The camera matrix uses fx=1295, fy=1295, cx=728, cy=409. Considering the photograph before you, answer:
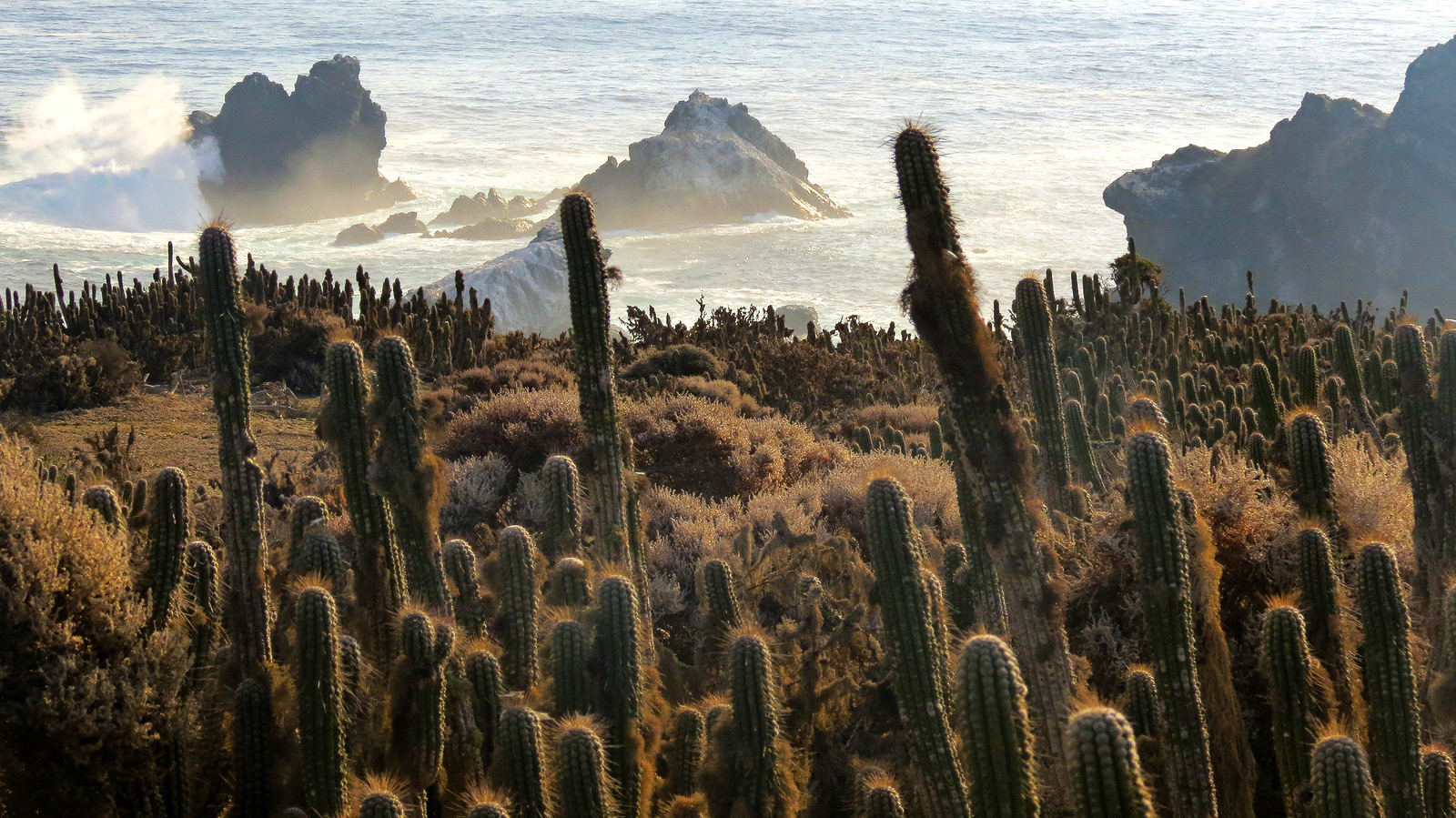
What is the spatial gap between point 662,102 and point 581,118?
6.29 m

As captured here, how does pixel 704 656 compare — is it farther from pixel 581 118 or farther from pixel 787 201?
pixel 581 118

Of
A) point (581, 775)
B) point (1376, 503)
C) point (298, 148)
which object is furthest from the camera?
point (298, 148)

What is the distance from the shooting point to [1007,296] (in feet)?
146

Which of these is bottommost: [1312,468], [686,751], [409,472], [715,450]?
[715,450]

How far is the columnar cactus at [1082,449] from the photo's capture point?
10.4m

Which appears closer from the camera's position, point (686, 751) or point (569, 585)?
point (686, 751)

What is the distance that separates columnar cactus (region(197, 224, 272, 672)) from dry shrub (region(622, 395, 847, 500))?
5.76 m

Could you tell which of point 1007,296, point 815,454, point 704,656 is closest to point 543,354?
point 815,454

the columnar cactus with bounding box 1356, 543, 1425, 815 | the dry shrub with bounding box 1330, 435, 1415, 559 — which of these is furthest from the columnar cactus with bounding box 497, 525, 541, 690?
the dry shrub with bounding box 1330, 435, 1415, 559

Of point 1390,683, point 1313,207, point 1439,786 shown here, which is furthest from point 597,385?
point 1313,207

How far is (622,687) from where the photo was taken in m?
6.29

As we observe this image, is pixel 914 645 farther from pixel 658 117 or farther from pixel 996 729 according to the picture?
pixel 658 117

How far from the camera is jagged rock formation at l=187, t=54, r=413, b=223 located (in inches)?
2635

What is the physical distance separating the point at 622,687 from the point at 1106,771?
298 cm
